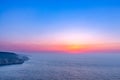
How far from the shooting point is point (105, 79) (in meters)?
60.6

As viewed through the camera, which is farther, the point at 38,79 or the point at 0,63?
the point at 0,63

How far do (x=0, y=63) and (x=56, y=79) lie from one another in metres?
71.1

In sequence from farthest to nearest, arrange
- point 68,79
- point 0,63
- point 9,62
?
point 9,62 < point 0,63 < point 68,79

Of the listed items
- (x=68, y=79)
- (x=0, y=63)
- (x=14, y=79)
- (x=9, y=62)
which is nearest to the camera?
(x=14, y=79)

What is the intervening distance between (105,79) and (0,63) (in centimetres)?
8107

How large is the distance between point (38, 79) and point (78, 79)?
1461 cm

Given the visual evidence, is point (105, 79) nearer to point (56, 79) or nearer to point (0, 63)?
point (56, 79)

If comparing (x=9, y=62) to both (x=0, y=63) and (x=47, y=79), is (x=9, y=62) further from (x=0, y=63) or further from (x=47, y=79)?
(x=47, y=79)

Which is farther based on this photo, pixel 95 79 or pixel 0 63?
pixel 0 63

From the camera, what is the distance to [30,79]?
5728cm

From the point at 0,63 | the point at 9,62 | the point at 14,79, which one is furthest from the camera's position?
the point at 9,62

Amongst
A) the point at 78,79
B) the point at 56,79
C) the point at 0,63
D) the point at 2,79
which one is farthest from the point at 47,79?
the point at 0,63

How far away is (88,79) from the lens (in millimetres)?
59938

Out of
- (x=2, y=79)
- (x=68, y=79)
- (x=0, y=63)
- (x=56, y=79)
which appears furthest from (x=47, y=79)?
(x=0, y=63)
